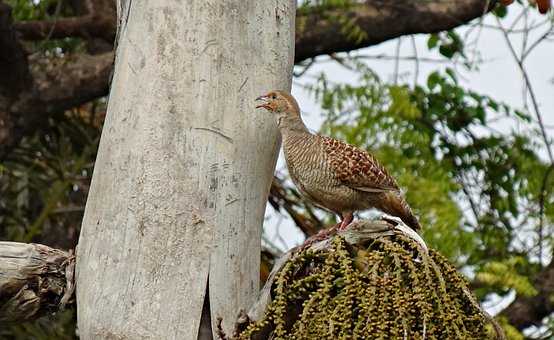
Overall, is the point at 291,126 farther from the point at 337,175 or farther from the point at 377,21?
the point at 377,21

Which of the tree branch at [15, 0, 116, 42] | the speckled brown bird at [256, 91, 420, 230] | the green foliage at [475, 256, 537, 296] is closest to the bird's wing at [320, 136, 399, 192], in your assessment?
the speckled brown bird at [256, 91, 420, 230]

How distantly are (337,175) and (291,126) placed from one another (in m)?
0.26

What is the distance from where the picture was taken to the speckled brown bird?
378 cm

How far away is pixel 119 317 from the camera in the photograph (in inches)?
113

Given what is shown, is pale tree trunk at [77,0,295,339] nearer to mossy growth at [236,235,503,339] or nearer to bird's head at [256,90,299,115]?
bird's head at [256,90,299,115]

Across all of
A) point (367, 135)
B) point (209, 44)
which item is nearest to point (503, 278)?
point (367, 135)

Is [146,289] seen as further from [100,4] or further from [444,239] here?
[100,4]

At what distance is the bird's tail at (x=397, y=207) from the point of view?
3.95 meters

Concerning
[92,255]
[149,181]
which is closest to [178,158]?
[149,181]

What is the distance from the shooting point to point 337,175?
12.6ft

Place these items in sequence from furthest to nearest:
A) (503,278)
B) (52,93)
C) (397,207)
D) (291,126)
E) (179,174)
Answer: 1. (52,93)
2. (503,278)
3. (397,207)
4. (291,126)
5. (179,174)

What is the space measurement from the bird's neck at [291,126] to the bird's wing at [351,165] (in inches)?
3.9

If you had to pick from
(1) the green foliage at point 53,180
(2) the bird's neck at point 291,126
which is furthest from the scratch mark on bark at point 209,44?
(1) the green foliage at point 53,180

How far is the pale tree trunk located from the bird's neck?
1.36ft
